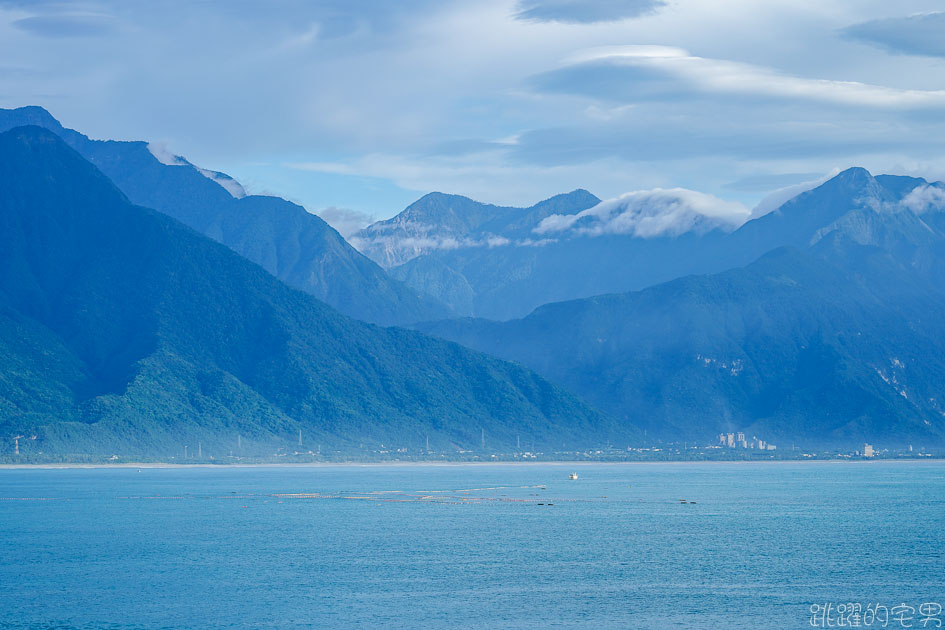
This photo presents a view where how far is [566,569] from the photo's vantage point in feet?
506

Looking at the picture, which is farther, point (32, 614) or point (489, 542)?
point (489, 542)

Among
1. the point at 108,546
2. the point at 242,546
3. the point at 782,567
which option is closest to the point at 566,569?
the point at 782,567

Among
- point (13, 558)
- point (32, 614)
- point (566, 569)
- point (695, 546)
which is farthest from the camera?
point (695, 546)

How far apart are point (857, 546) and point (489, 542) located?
50645 millimetres

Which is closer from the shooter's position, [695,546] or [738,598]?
[738,598]

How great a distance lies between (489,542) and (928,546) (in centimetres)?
6067

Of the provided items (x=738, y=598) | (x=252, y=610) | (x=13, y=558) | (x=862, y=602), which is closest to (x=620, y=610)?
(x=738, y=598)

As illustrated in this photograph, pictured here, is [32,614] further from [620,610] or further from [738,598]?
[738,598]

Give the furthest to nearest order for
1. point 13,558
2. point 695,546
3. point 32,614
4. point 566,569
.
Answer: point 695,546 < point 13,558 < point 566,569 < point 32,614

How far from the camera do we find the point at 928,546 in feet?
593

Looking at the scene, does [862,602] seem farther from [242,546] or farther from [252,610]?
[242,546]

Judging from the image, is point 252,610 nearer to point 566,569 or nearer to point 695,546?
point 566,569

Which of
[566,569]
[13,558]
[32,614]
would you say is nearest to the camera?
[32,614]

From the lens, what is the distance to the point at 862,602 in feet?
418
